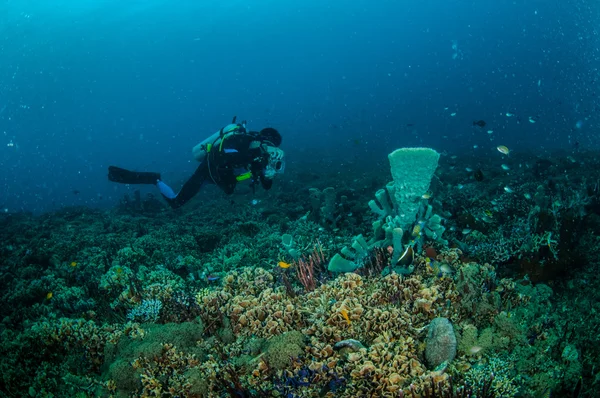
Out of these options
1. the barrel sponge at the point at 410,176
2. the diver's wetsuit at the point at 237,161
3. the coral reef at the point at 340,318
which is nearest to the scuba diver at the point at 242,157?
the diver's wetsuit at the point at 237,161

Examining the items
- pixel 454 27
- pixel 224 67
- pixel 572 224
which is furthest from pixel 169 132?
pixel 454 27

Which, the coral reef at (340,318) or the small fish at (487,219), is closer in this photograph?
the coral reef at (340,318)

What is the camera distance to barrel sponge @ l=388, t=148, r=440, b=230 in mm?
5277

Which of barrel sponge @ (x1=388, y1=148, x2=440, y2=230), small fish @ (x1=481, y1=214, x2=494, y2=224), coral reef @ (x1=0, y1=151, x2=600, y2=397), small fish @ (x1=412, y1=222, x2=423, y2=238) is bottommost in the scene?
coral reef @ (x1=0, y1=151, x2=600, y2=397)

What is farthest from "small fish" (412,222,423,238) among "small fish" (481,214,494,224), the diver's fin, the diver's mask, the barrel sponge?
the diver's fin

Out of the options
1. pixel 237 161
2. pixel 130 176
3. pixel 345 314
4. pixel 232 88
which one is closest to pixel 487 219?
pixel 345 314

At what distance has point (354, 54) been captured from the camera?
609 ft

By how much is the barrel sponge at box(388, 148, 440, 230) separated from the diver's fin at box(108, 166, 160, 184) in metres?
9.72

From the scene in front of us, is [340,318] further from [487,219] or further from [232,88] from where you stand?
[232,88]

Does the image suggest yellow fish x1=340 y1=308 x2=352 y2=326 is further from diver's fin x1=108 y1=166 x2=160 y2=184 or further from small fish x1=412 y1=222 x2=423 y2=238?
diver's fin x1=108 y1=166 x2=160 y2=184

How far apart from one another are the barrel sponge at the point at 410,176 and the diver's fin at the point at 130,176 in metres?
9.72

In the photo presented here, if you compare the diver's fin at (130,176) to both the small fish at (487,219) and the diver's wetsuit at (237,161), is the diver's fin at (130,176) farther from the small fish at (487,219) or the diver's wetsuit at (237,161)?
the small fish at (487,219)

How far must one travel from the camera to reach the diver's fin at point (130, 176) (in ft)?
39.5

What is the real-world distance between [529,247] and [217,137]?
8474 millimetres
